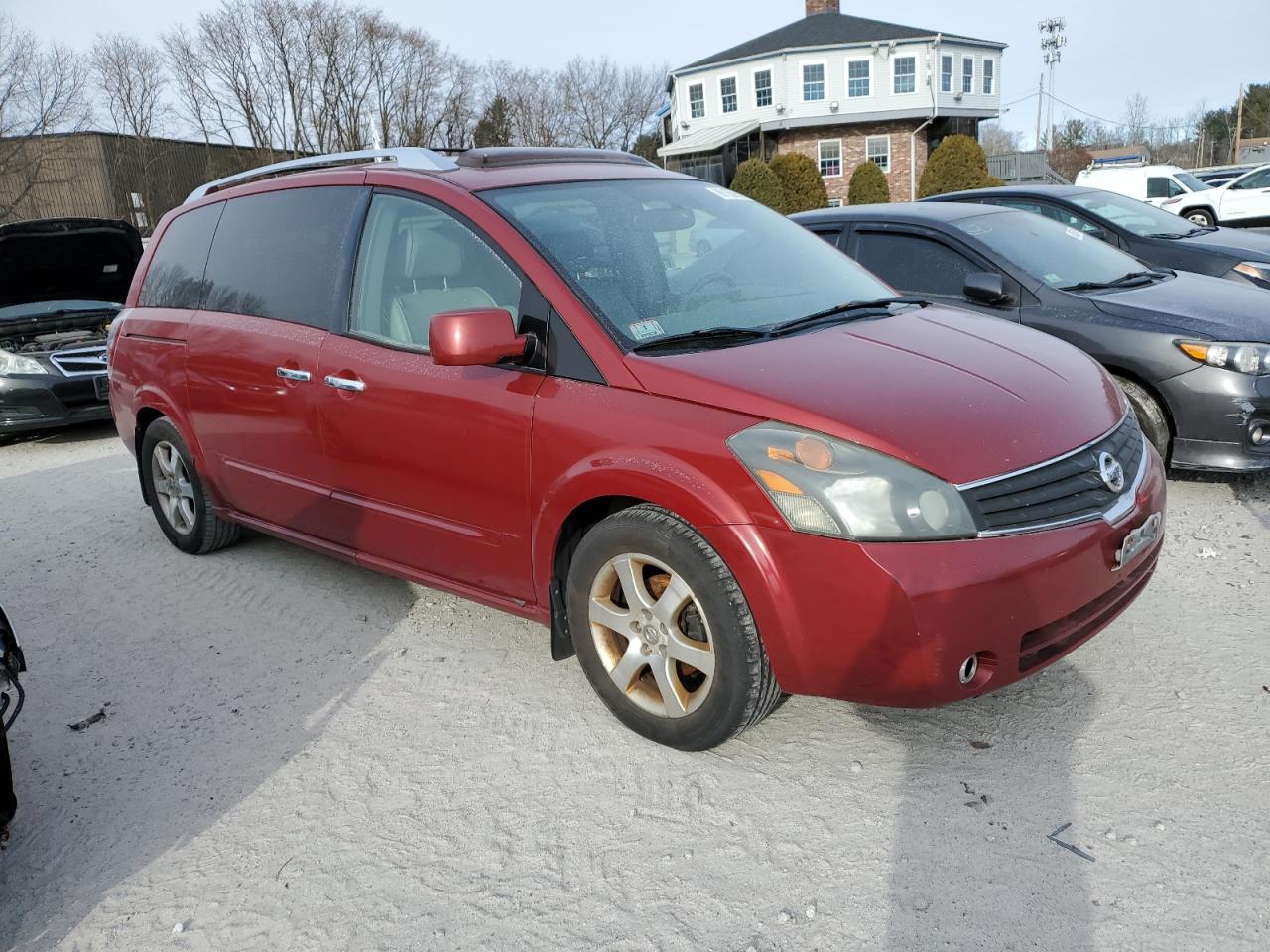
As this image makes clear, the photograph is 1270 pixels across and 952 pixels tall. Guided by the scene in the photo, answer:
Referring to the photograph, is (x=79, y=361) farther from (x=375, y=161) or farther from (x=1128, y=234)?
(x=1128, y=234)

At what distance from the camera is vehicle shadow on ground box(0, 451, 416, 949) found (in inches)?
117

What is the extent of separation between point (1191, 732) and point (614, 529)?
1864 mm

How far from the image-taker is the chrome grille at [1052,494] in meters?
2.75

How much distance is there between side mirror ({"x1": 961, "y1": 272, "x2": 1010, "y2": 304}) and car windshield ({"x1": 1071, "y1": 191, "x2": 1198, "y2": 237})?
10.0ft

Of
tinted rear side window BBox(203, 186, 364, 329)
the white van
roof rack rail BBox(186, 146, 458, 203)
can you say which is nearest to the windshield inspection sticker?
roof rack rail BBox(186, 146, 458, 203)

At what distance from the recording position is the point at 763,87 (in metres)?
48.9

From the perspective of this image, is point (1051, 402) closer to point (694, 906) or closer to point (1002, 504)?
point (1002, 504)

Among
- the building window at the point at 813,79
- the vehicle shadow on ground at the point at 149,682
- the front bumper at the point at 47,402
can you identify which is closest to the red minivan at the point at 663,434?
the vehicle shadow on ground at the point at 149,682

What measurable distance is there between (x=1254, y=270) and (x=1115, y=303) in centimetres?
324

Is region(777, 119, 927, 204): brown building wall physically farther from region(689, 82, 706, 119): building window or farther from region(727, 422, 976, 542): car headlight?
region(727, 422, 976, 542): car headlight

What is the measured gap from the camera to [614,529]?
312cm

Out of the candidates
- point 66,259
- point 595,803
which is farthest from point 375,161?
point 66,259

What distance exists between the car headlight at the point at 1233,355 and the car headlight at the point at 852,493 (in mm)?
3225

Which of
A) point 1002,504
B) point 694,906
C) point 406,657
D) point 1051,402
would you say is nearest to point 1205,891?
point 1002,504
